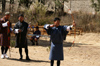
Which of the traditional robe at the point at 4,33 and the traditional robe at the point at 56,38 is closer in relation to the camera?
the traditional robe at the point at 56,38

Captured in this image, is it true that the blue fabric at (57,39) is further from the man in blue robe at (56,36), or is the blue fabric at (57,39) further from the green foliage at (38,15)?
the green foliage at (38,15)

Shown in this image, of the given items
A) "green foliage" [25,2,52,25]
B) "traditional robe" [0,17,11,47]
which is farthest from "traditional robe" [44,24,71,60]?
"green foliage" [25,2,52,25]

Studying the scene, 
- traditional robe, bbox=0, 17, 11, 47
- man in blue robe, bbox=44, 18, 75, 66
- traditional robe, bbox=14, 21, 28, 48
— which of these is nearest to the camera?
man in blue robe, bbox=44, 18, 75, 66

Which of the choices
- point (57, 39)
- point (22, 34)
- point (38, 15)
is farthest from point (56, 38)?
point (38, 15)

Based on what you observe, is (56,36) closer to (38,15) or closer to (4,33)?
(4,33)

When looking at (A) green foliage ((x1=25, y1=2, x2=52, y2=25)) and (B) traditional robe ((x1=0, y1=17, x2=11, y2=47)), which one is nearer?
(B) traditional robe ((x1=0, y1=17, x2=11, y2=47))

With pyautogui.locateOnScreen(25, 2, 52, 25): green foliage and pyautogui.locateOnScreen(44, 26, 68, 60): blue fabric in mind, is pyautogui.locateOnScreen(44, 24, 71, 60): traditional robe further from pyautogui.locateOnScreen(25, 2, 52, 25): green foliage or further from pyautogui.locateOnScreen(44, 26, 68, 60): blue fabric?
pyautogui.locateOnScreen(25, 2, 52, 25): green foliage

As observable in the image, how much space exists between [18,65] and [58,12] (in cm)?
2572

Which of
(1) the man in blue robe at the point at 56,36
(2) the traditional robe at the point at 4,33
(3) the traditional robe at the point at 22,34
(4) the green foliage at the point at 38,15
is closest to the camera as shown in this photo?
(1) the man in blue robe at the point at 56,36

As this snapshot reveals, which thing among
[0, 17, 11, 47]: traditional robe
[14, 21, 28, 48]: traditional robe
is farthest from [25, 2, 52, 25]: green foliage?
[14, 21, 28, 48]: traditional robe

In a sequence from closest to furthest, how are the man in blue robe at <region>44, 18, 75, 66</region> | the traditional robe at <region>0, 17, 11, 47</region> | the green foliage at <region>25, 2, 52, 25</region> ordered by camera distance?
the man in blue robe at <region>44, 18, 75, 66</region> < the traditional robe at <region>0, 17, 11, 47</region> < the green foliage at <region>25, 2, 52, 25</region>

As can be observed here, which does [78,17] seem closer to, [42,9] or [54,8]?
[42,9]

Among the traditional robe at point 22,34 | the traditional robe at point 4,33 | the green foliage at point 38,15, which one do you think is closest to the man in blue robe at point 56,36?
the traditional robe at point 22,34

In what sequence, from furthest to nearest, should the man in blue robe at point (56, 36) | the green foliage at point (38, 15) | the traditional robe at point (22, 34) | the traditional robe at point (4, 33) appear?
the green foliage at point (38, 15)
the traditional robe at point (4, 33)
the traditional robe at point (22, 34)
the man in blue robe at point (56, 36)
